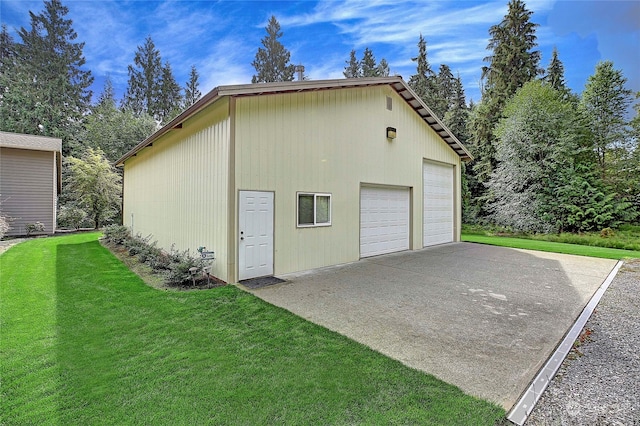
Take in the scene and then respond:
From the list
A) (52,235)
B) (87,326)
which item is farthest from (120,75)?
(87,326)

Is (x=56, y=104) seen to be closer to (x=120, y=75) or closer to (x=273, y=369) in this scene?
(x=120, y=75)

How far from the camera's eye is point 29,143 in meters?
13.9

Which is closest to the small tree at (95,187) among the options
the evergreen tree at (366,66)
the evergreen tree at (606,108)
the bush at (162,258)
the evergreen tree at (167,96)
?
the bush at (162,258)

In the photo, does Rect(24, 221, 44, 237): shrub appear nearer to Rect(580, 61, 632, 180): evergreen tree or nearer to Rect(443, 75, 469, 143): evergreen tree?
Result: Rect(443, 75, 469, 143): evergreen tree

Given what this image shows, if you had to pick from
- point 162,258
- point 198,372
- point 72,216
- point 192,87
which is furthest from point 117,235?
point 192,87

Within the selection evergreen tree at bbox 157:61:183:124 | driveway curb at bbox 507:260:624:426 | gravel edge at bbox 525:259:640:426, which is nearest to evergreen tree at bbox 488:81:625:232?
gravel edge at bbox 525:259:640:426

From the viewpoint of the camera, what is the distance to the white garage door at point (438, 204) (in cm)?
1162

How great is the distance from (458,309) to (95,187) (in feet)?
68.3

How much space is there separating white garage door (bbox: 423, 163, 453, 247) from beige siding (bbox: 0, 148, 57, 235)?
17527 mm

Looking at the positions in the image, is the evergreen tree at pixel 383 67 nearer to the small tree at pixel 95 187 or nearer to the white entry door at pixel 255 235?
the small tree at pixel 95 187

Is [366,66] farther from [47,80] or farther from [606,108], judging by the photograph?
[47,80]

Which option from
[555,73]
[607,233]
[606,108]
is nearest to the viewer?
[607,233]

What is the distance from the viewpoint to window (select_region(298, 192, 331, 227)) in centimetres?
732

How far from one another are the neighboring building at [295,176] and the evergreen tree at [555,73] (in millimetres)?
17888
